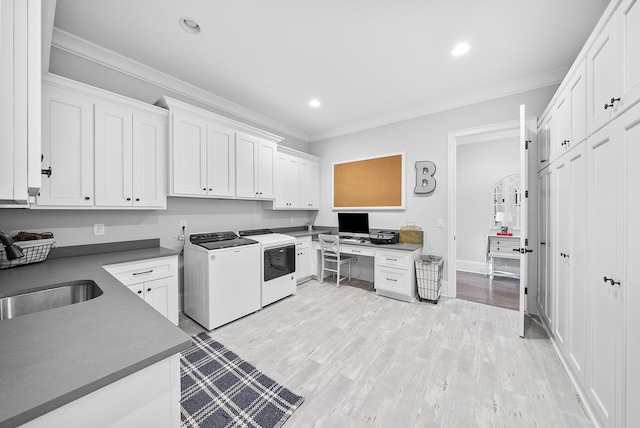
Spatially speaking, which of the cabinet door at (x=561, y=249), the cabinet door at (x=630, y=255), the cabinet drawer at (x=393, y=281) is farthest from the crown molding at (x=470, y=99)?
the cabinet drawer at (x=393, y=281)

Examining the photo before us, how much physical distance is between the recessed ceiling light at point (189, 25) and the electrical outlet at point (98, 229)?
1.95 metres

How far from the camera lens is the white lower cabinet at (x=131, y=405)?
600 mm

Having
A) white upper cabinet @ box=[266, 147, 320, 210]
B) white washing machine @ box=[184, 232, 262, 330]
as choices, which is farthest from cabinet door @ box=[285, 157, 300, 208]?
white washing machine @ box=[184, 232, 262, 330]

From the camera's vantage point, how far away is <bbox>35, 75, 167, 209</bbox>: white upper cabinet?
1924mm

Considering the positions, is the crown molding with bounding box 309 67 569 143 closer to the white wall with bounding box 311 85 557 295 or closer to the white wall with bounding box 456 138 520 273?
the white wall with bounding box 311 85 557 295

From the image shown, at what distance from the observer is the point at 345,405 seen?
63.1 inches

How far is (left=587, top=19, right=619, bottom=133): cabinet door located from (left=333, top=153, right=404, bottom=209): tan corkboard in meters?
2.34

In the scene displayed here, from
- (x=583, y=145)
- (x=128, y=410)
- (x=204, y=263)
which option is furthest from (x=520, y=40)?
(x=204, y=263)

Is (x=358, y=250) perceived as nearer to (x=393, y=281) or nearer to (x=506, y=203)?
(x=393, y=281)

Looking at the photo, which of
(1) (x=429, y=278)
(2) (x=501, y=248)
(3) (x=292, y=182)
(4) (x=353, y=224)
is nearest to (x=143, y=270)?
(3) (x=292, y=182)

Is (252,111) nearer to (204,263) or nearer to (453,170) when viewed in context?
(204,263)

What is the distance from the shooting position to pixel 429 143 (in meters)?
3.60

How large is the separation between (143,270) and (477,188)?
17.7ft

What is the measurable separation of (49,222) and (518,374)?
13.2 ft
